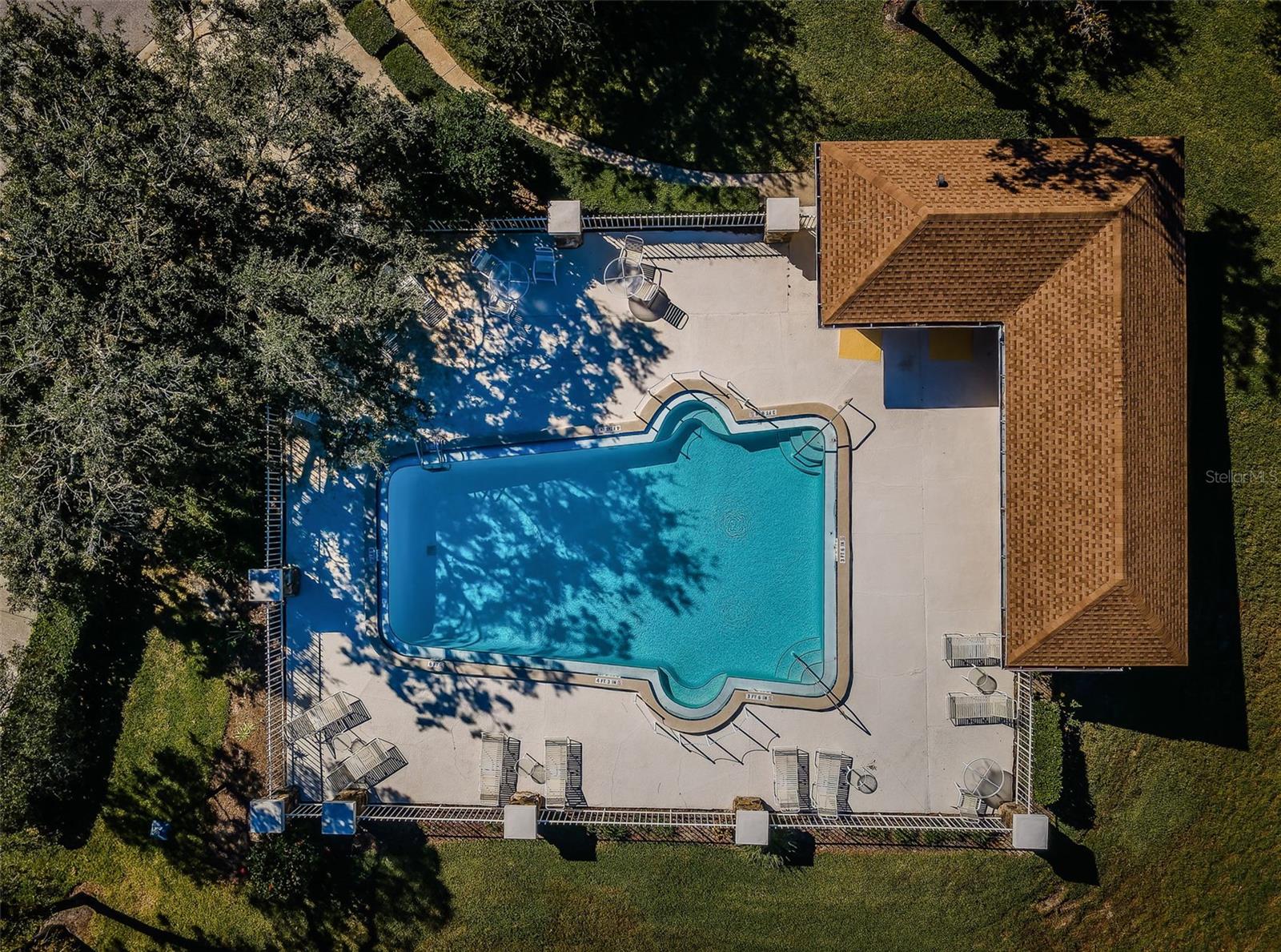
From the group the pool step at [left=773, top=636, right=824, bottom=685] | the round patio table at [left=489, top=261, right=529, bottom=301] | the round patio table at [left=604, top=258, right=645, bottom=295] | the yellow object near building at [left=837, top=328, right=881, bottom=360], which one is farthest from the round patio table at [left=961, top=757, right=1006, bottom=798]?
the round patio table at [left=489, top=261, right=529, bottom=301]

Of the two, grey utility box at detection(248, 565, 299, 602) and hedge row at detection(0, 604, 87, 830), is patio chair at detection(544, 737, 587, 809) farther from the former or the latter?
hedge row at detection(0, 604, 87, 830)

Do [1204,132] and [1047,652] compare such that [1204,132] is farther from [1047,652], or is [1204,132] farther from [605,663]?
[605,663]

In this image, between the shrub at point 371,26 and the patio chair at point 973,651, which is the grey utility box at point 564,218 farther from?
the patio chair at point 973,651

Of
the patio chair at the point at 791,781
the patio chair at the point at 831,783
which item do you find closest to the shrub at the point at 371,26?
the patio chair at the point at 791,781

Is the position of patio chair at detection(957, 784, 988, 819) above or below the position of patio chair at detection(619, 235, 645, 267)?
below

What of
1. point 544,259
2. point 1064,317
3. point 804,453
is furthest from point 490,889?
point 1064,317

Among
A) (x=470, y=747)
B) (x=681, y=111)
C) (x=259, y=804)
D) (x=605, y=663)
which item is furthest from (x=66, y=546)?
(x=681, y=111)
